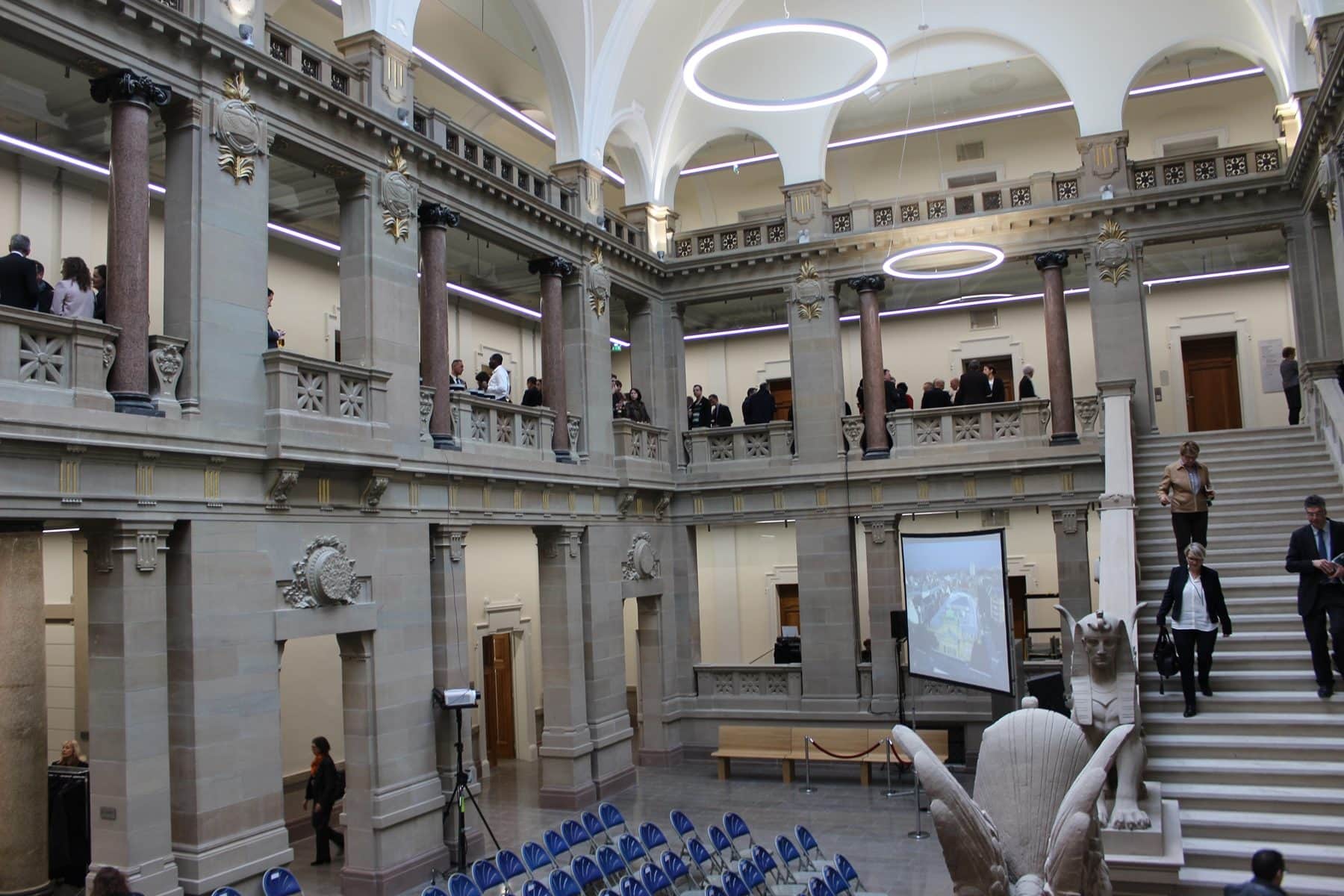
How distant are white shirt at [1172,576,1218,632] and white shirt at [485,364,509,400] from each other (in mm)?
10169

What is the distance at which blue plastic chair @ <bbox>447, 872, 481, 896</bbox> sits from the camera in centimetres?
938

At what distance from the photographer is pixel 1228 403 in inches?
907

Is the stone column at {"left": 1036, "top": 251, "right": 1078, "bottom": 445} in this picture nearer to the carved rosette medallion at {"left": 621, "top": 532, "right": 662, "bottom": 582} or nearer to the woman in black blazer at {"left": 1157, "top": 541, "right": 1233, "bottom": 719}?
the carved rosette medallion at {"left": 621, "top": 532, "right": 662, "bottom": 582}

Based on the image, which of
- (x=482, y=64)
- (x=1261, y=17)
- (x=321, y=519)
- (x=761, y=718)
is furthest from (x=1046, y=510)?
(x=321, y=519)

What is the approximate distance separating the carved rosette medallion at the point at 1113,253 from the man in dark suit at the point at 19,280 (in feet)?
54.9

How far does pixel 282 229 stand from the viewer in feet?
53.9

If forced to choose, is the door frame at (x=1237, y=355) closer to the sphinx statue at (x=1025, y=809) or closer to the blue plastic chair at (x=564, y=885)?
the sphinx statue at (x=1025, y=809)

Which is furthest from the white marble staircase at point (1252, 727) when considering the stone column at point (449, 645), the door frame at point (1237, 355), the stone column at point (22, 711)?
the stone column at point (22, 711)

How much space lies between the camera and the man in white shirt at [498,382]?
16453 millimetres

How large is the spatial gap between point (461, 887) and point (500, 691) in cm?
1259

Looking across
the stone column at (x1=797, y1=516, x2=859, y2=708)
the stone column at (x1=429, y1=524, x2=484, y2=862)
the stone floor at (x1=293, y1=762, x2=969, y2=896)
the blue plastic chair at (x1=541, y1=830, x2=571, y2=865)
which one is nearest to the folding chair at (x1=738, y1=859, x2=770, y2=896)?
the blue plastic chair at (x1=541, y1=830, x2=571, y2=865)

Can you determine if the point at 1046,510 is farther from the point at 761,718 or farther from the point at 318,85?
the point at 318,85

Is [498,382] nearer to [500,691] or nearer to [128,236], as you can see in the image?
[128,236]

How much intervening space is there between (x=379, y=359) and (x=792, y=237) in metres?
10.2
